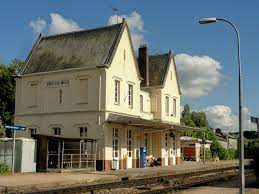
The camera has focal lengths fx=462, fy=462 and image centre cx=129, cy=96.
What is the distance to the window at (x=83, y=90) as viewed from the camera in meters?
35.5

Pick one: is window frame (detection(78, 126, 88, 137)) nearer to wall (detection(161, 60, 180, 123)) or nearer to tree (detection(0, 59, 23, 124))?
wall (detection(161, 60, 180, 123))

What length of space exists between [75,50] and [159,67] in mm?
11369

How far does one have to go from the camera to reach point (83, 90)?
3581cm

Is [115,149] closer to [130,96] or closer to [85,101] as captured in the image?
[85,101]

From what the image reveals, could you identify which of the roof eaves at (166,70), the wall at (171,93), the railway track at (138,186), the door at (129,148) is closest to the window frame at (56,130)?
the door at (129,148)

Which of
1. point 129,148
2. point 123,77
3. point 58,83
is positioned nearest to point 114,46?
point 123,77

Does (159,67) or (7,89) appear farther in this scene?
(7,89)

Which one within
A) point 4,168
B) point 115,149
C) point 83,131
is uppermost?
point 83,131

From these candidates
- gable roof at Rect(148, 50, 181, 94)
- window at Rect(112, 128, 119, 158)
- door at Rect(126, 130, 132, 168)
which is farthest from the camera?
gable roof at Rect(148, 50, 181, 94)

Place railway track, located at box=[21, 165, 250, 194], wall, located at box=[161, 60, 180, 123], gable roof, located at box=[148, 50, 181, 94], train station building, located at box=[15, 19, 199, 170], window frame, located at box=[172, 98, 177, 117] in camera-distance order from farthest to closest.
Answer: window frame, located at box=[172, 98, 177, 117]
gable roof, located at box=[148, 50, 181, 94]
wall, located at box=[161, 60, 180, 123]
train station building, located at box=[15, 19, 199, 170]
railway track, located at box=[21, 165, 250, 194]

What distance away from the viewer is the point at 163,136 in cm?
4391

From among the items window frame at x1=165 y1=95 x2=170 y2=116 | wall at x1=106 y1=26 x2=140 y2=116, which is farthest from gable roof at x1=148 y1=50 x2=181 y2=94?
wall at x1=106 y1=26 x2=140 y2=116

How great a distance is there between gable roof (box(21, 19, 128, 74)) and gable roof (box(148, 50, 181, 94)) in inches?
372

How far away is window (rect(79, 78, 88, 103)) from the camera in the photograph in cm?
3553
